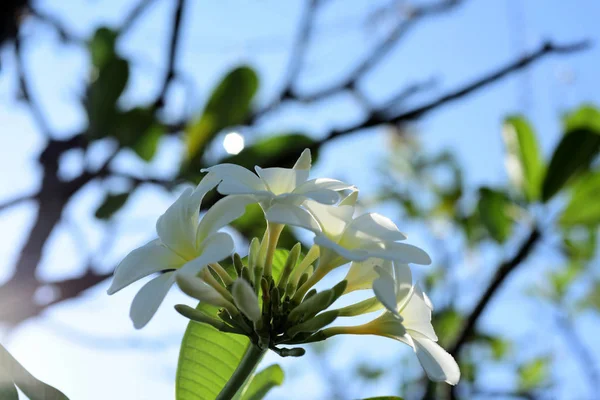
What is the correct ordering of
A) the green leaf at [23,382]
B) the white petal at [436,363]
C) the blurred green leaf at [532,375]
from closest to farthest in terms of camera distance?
the green leaf at [23,382], the white petal at [436,363], the blurred green leaf at [532,375]

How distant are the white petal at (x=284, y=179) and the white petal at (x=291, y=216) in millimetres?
70

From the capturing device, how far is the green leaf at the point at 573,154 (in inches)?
59.2

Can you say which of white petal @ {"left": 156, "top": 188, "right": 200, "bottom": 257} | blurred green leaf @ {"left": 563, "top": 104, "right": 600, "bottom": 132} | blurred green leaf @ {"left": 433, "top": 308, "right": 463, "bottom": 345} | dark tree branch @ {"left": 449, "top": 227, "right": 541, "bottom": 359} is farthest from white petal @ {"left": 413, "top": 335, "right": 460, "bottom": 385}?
blurred green leaf @ {"left": 433, "top": 308, "right": 463, "bottom": 345}

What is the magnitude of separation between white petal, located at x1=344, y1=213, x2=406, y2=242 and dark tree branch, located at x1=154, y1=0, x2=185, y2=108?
1107 mm

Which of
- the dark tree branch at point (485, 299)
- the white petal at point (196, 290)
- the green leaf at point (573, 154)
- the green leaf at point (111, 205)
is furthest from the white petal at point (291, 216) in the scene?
the green leaf at point (111, 205)

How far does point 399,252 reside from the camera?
65 cm

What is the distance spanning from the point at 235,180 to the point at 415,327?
0.30 meters

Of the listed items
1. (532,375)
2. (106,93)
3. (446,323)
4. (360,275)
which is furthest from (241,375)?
(532,375)

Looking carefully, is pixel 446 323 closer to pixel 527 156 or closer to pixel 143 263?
pixel 527 156

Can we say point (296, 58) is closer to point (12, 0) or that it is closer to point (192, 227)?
point (12, 0)

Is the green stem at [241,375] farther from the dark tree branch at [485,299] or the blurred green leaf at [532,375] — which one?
the blurred green leaf at [532,375]

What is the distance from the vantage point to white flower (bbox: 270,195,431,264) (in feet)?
2.05

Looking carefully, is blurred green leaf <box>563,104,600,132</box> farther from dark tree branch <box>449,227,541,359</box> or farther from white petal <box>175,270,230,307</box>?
white petal <box>175,270,230,307</box>

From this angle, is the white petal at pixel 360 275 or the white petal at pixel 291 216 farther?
the white petal at pixel 360 275
